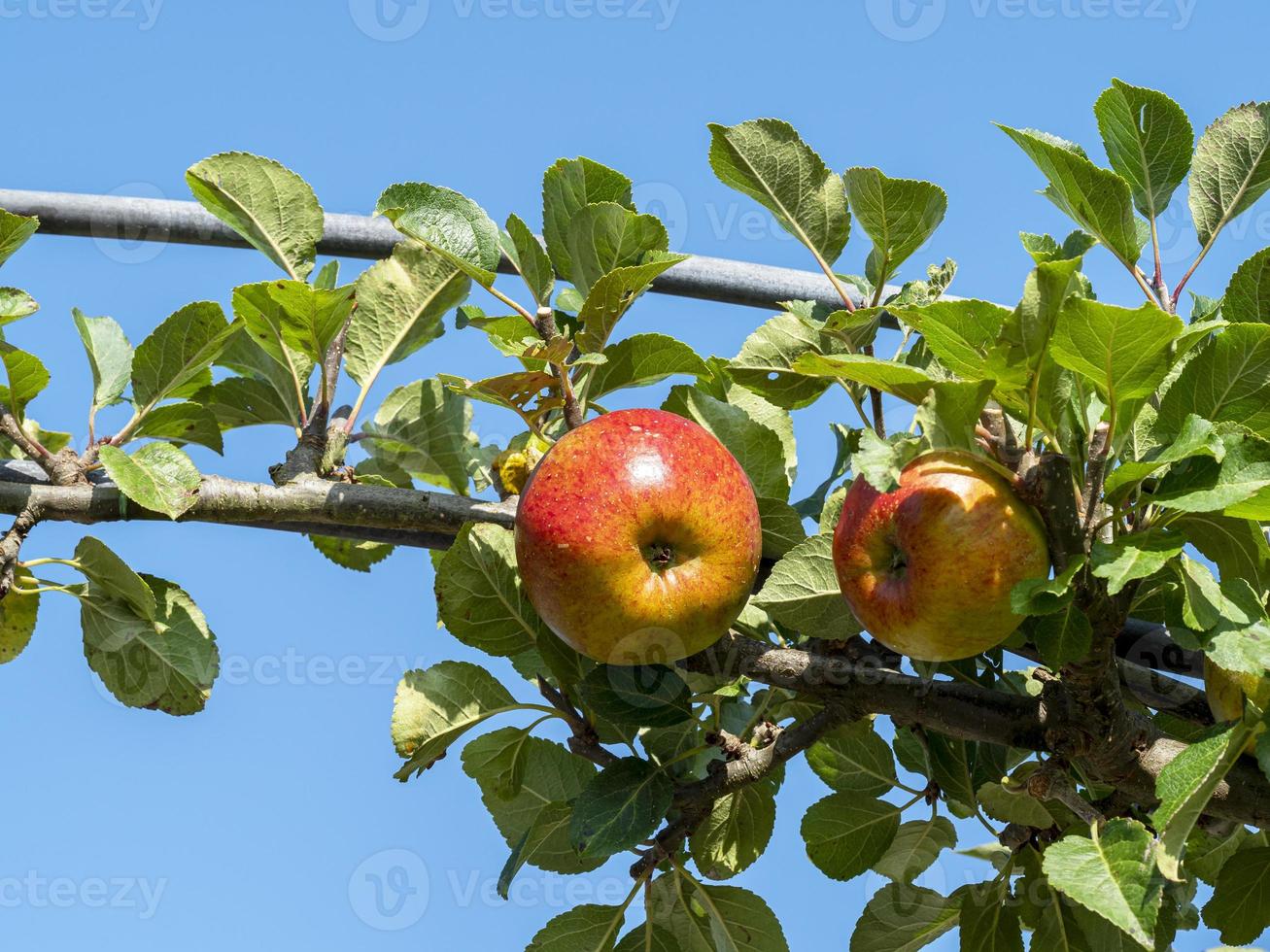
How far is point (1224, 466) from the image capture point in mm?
1266

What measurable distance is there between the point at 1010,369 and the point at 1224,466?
0.73 ft

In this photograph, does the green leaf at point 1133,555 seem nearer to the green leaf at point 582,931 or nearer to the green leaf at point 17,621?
the green leaf at point 582,931

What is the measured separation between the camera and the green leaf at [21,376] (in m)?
1.89

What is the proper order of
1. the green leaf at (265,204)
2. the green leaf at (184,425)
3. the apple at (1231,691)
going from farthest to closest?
the green leaf at (184,425)
the green leaf at (265,204)
the apple at (1231,691)

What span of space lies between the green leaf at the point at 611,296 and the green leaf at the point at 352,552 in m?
0.85

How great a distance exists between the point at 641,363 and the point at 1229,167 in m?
0.79

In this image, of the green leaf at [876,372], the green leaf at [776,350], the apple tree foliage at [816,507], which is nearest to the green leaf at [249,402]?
the apple tree foliage at [816,507]

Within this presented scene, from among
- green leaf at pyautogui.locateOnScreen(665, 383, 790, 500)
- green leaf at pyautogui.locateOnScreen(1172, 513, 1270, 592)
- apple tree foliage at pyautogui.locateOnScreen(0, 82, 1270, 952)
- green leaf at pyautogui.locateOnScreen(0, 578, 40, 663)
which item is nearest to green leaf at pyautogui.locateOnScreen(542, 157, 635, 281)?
apple tree foliage at pyautogui.locateOnScreen(0, 82, 1270, 952)

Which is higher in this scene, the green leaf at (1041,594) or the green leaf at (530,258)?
the green leaf at (530,258)

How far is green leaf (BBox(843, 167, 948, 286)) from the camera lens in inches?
64.7

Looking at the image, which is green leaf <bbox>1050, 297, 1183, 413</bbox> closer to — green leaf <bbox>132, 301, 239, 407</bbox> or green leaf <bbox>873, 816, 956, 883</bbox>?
green leaf <bbox>873, 816, 956, 883</bbox>

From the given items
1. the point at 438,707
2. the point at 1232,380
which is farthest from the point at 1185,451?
the point at 438,707

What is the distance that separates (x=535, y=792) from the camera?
193 cm

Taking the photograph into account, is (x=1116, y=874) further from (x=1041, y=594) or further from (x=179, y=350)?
(x=179, y=350)
